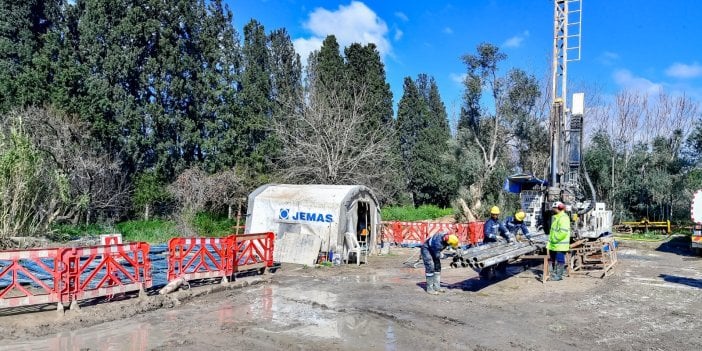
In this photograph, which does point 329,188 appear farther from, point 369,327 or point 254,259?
point 369,327

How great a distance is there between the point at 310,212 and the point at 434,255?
19.9 ft

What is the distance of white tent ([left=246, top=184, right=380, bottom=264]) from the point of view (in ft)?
49.6

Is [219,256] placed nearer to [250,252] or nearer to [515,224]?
[250,252]

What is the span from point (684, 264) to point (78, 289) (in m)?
17.2

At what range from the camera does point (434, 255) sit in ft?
33.4

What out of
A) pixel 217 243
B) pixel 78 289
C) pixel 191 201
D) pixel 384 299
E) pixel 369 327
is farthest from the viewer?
pixel 191 201

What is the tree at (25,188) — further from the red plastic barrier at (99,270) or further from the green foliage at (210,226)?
the red plastic barrier at (99,270)

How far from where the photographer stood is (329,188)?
1627 centimetres

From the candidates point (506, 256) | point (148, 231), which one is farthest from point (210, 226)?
point (506, 256)

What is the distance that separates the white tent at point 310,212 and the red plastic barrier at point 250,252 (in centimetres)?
228

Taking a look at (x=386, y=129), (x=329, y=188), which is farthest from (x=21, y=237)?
(x=386, y=129)

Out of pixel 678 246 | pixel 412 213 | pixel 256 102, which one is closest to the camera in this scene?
pixel 678 246

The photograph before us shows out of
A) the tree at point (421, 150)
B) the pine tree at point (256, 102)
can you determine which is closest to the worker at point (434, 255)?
the pine tree at point (256, 102)

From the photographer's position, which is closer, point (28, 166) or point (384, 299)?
point (384, 299)
